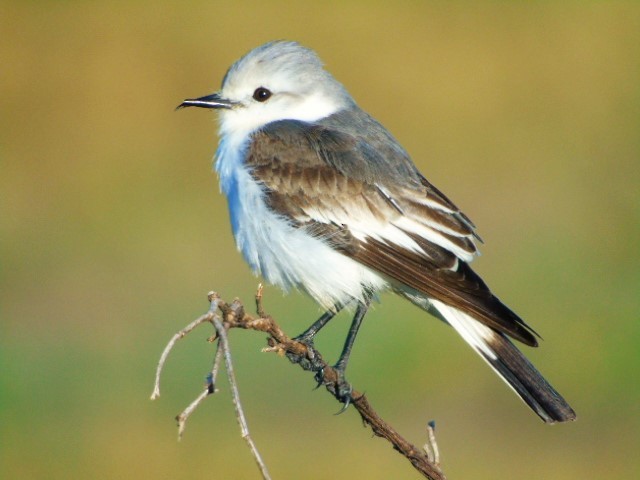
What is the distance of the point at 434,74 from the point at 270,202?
9.08 metres

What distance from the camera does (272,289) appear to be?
1031cm

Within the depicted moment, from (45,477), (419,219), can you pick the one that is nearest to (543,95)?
(45,477)

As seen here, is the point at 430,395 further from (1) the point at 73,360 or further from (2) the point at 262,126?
(2) the point at 262,126

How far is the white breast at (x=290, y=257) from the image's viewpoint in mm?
5711

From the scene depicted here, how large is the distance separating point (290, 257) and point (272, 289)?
4.61 metres

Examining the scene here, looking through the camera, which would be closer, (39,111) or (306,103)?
(306,103)

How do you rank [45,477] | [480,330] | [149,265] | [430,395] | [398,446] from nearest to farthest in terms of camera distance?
[398,446] < [480,330] < [45,477] < [430,395] < [149,265]

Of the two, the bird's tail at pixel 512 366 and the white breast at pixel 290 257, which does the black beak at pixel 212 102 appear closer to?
the white breast at pixel 290 257

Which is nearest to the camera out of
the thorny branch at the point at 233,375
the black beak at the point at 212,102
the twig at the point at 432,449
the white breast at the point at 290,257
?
the thorny branch at the point at 233,375

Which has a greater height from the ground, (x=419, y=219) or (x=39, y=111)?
(x=39, y=111)

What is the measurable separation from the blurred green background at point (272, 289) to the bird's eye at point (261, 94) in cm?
299

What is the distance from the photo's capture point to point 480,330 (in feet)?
18.1

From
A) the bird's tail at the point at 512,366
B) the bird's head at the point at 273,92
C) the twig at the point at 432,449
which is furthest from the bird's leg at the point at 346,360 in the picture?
the bird's head at the point at 273,92

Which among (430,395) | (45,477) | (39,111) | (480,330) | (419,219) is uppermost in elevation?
(39,111)
